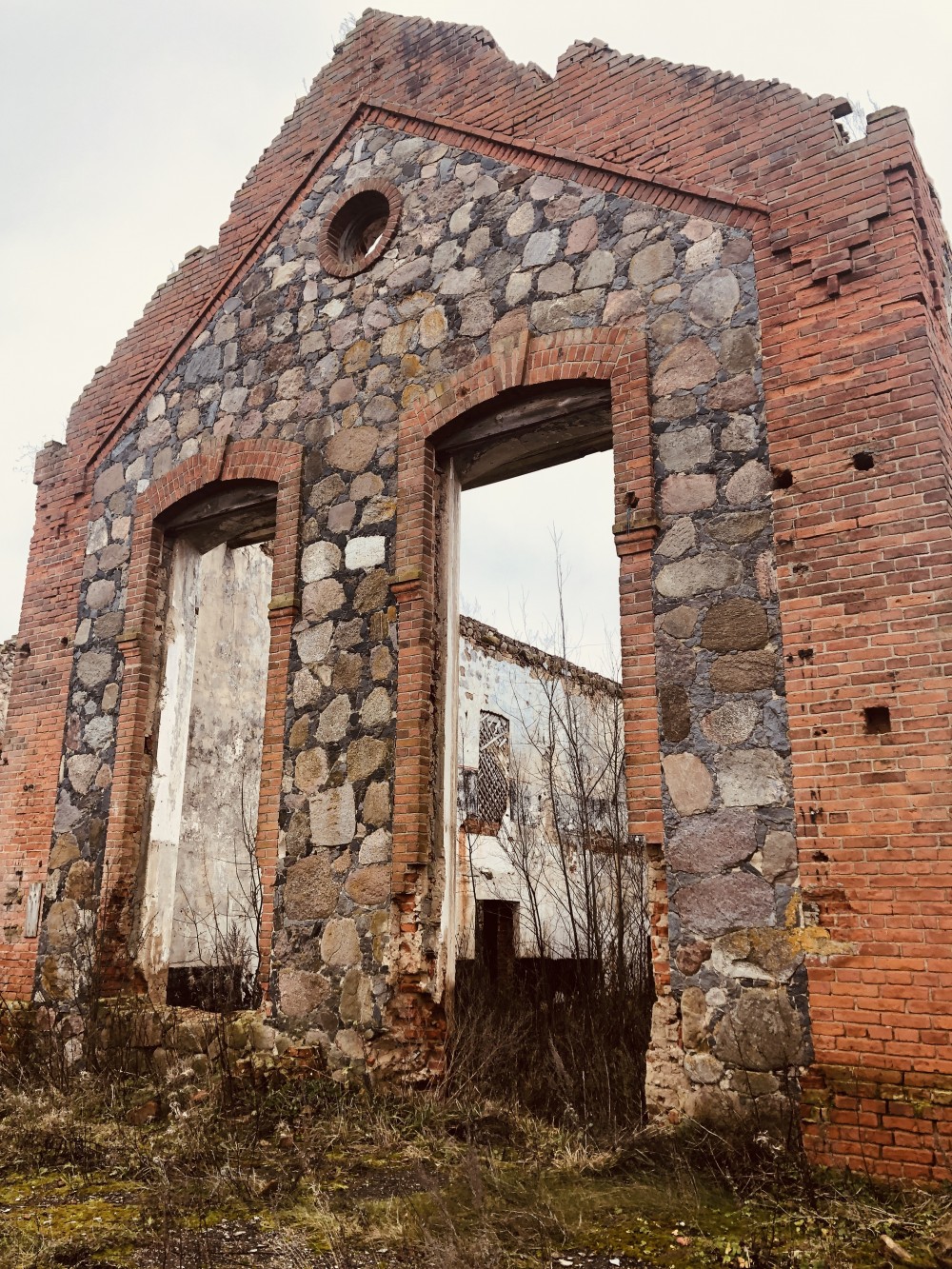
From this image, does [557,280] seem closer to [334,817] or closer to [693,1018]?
[334,817]

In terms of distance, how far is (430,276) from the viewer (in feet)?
24.5

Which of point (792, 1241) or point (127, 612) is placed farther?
point (127, 612)

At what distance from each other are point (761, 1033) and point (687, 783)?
1.32 metres

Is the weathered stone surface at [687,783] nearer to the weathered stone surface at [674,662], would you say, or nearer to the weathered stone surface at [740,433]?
the weathered stone surface at [674,662]

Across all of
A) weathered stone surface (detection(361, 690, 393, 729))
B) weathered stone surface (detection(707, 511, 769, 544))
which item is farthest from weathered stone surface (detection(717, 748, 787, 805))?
weathered stone surface (detection(361, 690, 393, 729))

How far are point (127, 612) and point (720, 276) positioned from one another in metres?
5.56

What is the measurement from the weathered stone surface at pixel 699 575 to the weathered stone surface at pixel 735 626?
5.4 inches

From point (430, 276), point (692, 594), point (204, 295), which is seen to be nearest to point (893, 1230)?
point (692, 594)

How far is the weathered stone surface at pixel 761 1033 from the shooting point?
4.77 meters

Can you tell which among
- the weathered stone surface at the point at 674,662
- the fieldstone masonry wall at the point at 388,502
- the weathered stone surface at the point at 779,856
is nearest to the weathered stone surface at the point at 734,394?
the fieldstone masonry wall at the point at 388,502

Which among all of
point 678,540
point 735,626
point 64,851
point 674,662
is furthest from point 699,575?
point 64,851

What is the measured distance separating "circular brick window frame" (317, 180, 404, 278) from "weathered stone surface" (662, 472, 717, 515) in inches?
140

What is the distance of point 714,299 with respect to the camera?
602 cm

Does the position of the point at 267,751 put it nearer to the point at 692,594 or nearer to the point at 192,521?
the point at 192,521
